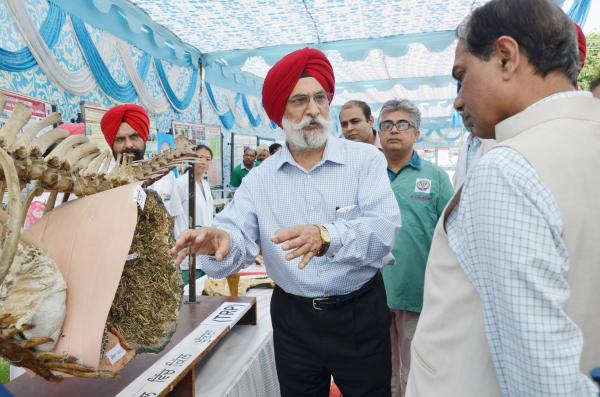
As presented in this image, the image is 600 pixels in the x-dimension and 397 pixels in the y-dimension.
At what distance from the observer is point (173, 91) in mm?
5723

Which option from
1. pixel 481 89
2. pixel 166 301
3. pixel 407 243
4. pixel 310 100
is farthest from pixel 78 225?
pixel 407 243

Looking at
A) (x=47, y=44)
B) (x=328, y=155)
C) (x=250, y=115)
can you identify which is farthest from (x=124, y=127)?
(x=250, y=115)

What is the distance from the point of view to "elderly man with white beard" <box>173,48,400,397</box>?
163 centimetres

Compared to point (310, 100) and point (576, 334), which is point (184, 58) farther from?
point (576, 334)

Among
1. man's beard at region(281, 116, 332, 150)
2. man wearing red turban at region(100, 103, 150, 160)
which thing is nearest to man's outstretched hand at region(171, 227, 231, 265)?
man's beard at region(281, 116, 332, 150)

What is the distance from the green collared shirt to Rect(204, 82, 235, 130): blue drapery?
5.09 m

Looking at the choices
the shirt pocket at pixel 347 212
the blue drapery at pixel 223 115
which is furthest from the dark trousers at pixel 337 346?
the blue drapery at pixel 223 115

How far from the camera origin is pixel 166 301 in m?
1.19

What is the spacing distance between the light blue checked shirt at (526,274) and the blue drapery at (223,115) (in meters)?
6.51

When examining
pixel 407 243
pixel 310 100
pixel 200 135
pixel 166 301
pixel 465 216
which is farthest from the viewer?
pixel 200 135

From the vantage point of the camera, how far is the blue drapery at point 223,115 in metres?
6.94

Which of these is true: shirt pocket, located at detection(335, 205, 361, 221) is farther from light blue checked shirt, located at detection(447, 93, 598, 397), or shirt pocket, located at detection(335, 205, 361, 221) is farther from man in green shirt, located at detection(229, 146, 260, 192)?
man in green shirt, located at detection(229, 146, 260, 192)

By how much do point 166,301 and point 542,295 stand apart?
94cm

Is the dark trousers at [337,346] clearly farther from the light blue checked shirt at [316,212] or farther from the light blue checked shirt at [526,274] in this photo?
the light blue checked shirt at [526,274]
